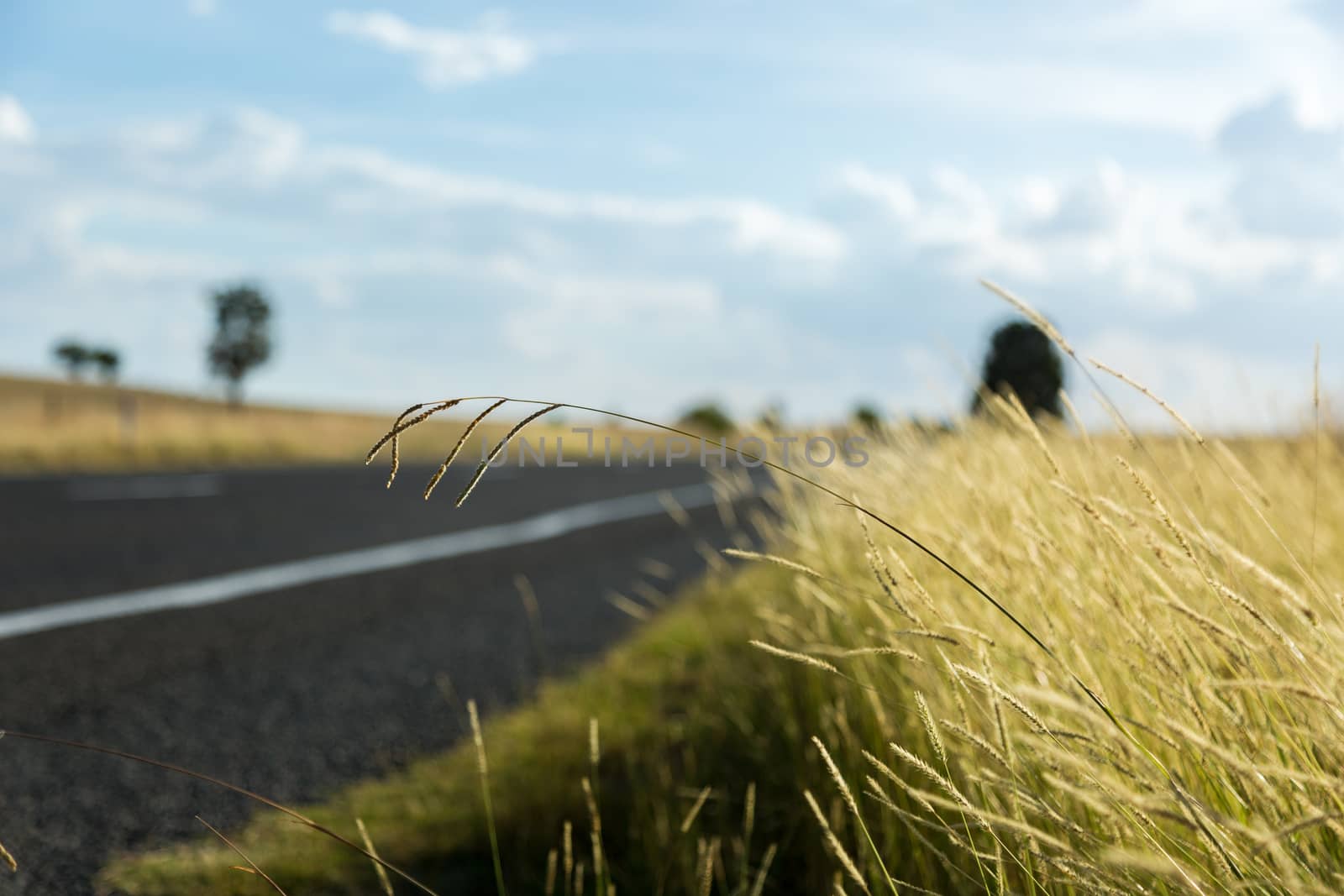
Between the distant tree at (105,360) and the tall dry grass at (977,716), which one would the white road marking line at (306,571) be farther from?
the distant tree at (105,360)

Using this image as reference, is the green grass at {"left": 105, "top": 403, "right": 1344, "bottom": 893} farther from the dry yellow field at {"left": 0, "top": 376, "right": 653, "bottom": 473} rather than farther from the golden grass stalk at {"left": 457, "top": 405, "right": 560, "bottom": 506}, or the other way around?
the dry yellow field at {"left": 0, "top": 376, "right": 653, "bottom": 473}

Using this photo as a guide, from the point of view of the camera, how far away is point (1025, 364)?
559 cm

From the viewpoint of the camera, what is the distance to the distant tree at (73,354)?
79125 mm

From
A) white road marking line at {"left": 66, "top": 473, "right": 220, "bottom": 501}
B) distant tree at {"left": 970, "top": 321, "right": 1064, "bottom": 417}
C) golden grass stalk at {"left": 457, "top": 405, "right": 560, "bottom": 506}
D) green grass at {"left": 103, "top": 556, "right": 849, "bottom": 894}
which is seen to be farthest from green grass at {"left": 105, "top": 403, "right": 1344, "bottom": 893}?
white road marking line at {"left": 66, "top": 473, "right": 220, "bottom": 501}

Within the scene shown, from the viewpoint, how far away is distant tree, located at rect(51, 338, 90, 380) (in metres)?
79.1

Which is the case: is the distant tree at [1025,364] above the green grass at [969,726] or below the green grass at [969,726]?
above

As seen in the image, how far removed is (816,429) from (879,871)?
9.45 ft

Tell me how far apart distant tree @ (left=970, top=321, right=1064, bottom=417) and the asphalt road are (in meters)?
2.61

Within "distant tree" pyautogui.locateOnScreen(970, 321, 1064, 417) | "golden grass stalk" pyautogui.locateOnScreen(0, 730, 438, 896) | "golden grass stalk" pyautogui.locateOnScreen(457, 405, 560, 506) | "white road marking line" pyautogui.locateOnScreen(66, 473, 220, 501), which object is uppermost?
"distant tree" pyautogui.locateOnScreen(970, 321, 1064, 417)

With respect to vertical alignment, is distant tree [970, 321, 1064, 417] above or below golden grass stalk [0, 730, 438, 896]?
above

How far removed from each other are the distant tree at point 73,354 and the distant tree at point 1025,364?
87.7 metres

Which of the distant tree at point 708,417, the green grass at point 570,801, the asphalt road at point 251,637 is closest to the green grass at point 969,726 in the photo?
the green grass at point 570,801

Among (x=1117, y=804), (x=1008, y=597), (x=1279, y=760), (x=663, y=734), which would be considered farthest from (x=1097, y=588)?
(x=663, y=734)

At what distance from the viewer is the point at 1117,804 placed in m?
1.22
